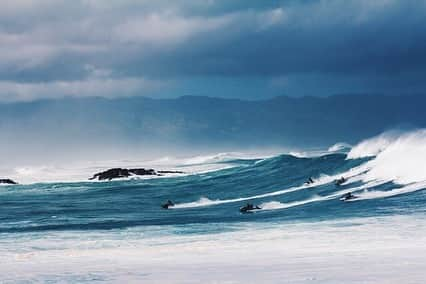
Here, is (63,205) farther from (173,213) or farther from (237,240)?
(237,240)

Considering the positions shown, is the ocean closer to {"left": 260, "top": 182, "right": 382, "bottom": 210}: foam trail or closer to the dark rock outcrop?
{"left": 260, "top": 182, "right": 382, "bottom": 210}: foam trail

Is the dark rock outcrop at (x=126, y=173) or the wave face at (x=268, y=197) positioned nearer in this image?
the wave face at (x=268, y=197)

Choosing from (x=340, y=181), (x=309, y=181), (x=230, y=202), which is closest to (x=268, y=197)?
(x=230, y=202)

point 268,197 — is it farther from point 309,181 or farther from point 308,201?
point 308,201

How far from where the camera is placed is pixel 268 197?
4012cm

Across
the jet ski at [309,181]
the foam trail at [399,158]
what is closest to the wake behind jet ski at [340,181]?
the foam trail at [399,158]

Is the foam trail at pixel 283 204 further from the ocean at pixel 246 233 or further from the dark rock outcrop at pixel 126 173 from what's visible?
the dark rock outcrop at pixel 126 173

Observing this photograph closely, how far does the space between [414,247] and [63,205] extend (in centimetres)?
2622

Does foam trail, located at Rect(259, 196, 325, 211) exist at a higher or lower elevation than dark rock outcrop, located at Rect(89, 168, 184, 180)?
lower

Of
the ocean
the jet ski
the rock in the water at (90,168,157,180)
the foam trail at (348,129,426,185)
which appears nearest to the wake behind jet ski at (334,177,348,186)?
the ocean

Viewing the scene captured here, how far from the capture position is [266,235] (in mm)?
22047

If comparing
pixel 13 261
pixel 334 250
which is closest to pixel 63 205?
pixel 13 261

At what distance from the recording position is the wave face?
1095 inches

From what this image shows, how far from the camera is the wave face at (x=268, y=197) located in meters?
27.8
